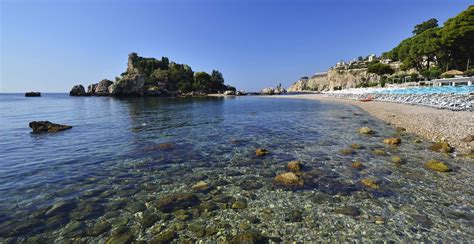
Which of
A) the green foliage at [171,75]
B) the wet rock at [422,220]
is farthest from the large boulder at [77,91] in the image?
the wet rock at [422,220]

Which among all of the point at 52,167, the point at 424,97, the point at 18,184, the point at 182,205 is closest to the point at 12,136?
the point at 52,167

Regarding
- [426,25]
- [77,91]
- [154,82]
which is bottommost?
[77,91]

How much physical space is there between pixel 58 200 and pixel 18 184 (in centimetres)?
297

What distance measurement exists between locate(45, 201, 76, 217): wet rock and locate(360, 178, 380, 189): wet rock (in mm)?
9766

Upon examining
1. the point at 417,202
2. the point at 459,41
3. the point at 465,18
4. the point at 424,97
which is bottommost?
the point at 417,202

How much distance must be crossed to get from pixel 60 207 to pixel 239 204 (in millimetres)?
5453

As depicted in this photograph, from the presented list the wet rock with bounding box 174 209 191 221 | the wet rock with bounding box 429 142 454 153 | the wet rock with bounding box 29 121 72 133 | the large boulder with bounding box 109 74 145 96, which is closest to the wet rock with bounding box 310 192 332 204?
the wet rock with bounding box 174 209 191 221

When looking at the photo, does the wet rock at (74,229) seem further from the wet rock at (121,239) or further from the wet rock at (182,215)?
the wet rock at (182,215)

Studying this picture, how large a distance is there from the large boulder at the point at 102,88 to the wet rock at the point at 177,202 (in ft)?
452

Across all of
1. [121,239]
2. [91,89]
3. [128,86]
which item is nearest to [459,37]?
[121,239]

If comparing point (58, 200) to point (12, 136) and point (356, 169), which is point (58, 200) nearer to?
point (356, 169)

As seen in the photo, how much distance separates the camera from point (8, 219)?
6012 millimetres

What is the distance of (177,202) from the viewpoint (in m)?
6.86

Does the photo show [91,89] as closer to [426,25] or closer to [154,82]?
[154,82]
